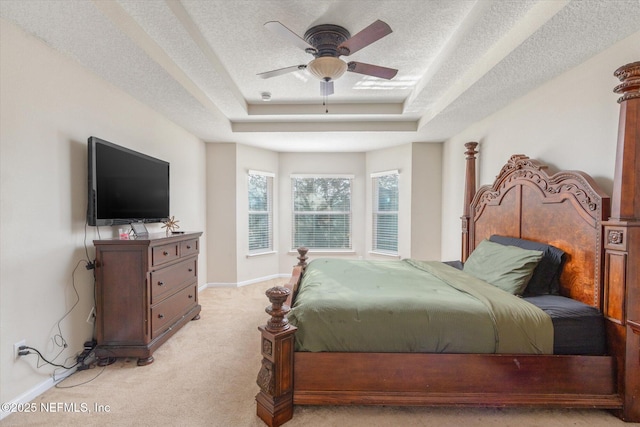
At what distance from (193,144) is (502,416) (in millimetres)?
4583

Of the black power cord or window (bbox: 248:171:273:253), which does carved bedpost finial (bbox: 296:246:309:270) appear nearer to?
window (bbox: 248:171:273:253)

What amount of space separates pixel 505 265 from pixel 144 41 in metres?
3.22

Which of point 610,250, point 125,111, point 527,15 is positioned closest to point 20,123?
point 125,111

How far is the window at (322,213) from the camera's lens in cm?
569

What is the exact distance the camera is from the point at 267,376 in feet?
5.74

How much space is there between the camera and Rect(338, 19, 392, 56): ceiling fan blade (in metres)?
1.85

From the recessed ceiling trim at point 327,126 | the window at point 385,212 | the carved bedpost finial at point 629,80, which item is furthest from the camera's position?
the window at point 385,212

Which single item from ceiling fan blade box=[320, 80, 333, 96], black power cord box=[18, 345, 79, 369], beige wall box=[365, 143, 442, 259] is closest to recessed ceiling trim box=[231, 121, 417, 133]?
beige wall box=[365, 143, 442, 259]

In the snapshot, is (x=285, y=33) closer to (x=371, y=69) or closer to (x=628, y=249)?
(x=371, y=69)

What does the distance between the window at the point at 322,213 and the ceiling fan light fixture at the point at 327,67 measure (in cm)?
336

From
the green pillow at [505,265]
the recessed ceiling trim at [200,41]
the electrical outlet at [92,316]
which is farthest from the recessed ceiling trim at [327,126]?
the electrical outlet at [92,316]

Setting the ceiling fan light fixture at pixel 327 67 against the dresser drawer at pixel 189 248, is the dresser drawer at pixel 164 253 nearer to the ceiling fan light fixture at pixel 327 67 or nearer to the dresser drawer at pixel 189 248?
the dresser drawer at pixel 189 248

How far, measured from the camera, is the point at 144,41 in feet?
7.05

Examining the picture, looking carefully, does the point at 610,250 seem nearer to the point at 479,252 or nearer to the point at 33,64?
the point at 479,252
